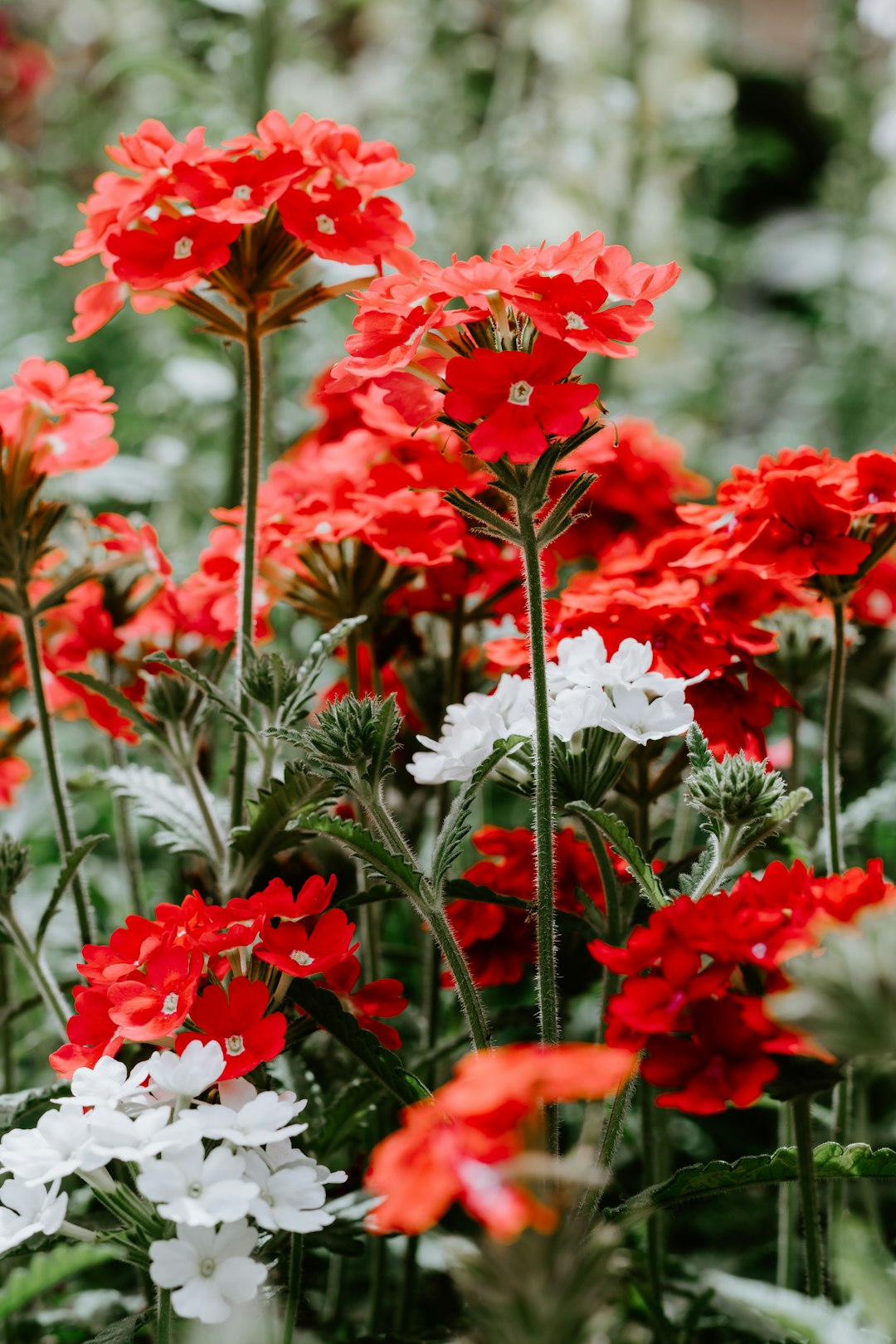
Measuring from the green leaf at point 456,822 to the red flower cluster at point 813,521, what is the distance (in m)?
0.30

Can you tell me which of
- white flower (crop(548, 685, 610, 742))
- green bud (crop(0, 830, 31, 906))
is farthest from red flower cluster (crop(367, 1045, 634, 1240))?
green bud (crop(0, 830, 31, 906))

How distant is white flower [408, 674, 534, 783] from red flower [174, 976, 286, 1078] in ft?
0.66

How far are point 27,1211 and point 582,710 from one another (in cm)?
51

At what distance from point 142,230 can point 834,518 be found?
2.13ft

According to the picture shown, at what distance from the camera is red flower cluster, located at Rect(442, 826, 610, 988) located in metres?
1.11

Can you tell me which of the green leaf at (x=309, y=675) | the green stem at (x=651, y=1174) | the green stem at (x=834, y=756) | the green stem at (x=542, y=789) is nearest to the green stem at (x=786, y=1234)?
the green stem at (x=651, y=1174)

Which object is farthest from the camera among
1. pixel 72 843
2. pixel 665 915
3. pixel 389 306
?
pixel 72 843

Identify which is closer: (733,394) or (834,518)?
(834,518)

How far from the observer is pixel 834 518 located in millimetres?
997

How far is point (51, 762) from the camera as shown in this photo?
1173 mm

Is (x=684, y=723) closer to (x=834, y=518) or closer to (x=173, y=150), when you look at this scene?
(x=834, y=518)

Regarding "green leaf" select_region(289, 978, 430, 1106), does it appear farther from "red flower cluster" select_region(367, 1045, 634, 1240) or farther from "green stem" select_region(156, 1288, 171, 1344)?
"red flower cluster" select_region(367, 1045, 634, 1240)

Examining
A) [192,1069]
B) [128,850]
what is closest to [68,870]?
[192,1069]

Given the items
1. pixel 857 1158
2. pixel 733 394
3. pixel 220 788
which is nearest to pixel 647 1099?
pixel 857 1158
